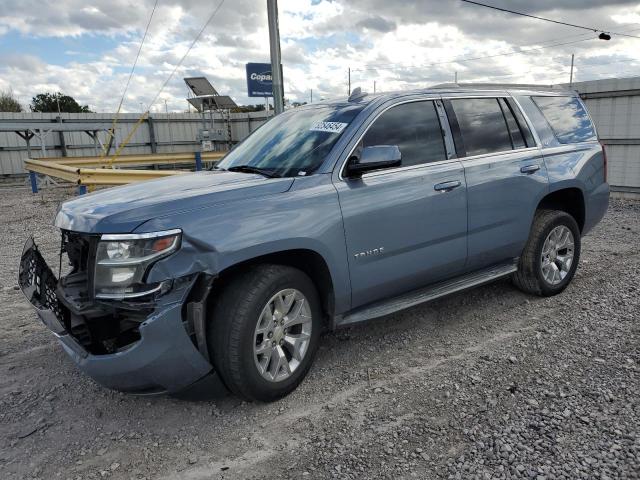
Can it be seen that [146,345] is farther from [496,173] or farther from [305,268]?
[496,173]

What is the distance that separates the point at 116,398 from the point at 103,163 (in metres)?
10.8

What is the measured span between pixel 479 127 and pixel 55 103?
1897 inches

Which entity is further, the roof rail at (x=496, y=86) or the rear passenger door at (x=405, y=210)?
the roof rail at (x=496, y=86)

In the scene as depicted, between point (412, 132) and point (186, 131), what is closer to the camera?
point (412, 132)

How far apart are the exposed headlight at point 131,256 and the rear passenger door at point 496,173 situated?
2.42m

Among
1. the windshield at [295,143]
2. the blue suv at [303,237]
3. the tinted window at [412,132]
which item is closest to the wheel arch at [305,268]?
the blue suv at [303,237]

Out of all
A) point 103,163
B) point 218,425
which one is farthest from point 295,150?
point 103,163

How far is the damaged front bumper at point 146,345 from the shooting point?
9.12ft

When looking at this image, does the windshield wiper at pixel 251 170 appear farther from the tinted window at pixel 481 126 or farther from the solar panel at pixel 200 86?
the solar panel at pixel 200 86

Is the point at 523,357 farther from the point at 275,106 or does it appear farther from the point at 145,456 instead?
the point at 275,106

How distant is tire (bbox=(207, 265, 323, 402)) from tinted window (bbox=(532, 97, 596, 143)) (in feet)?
10.2

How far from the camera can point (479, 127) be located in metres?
4.42

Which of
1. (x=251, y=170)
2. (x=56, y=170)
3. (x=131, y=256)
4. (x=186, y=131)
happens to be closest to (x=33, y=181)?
(x=56, y=170)

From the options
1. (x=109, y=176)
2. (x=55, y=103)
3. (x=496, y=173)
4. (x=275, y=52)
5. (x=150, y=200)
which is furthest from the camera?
(x=55, y=103)
